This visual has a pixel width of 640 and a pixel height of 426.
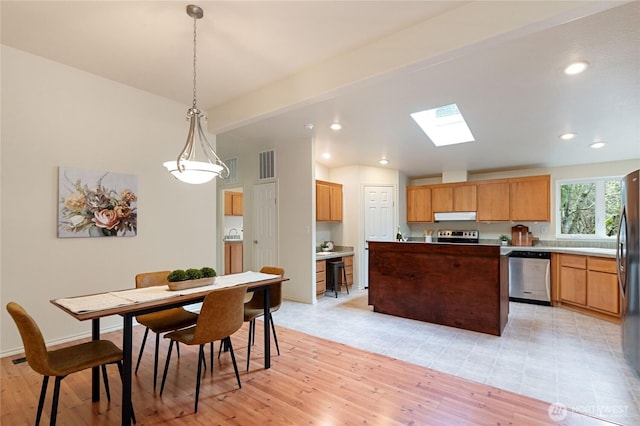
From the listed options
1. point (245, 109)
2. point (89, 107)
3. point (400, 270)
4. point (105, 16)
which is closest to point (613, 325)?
point (400, 270)

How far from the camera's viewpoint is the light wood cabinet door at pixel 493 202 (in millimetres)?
5609

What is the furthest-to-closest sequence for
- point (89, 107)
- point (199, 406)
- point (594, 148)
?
point (594, 148) < point (89, 107) < point (199, 406)

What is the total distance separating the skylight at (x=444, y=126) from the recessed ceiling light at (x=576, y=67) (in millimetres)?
1507

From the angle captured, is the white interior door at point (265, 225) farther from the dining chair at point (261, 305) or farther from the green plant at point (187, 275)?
the green plant at point (187, 275)

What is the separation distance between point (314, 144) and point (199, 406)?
Answer: 151 inches

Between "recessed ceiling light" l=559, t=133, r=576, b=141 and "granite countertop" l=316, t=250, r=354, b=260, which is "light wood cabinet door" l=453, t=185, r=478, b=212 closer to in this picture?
"recessed ceiling light" l=559, t=133, r=576, b=141

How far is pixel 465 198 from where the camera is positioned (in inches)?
239

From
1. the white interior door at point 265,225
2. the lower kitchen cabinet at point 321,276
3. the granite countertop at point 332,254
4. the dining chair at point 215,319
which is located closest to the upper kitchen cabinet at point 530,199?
the granite countertop at point 332,254

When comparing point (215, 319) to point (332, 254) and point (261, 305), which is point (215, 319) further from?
point (332, 254)

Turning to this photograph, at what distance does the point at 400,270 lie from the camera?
4.20 meters

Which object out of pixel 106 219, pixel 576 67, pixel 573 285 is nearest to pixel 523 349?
pixel 573 285

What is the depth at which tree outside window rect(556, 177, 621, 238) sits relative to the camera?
504cm

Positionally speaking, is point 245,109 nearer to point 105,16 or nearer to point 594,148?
point 105,16

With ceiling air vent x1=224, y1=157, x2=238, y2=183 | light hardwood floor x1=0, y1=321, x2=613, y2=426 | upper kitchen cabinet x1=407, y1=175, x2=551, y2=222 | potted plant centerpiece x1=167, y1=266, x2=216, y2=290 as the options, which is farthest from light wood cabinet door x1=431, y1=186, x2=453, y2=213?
potted plant centerpiece x1=167, y1=266, x2=216, y2=290
